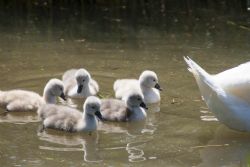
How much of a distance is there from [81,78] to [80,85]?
0.08 metres

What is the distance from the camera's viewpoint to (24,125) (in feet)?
22.6

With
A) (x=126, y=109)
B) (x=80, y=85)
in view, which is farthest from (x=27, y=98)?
(x=126, y=109)

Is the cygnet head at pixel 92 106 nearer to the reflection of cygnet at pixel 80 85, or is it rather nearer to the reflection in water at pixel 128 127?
the reflection in water at pixel 128 127

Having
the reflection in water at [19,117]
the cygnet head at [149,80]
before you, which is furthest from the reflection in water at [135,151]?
the cygnet head at [149,80]

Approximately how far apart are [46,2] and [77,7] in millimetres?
585

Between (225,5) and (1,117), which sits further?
(225,5)

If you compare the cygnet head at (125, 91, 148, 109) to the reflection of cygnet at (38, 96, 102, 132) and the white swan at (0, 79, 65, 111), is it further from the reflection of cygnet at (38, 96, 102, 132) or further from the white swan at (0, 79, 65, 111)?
the white swan at (0, 79, 65, 111)

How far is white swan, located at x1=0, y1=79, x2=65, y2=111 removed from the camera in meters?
7.29

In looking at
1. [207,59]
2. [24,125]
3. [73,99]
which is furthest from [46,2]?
[24,125]

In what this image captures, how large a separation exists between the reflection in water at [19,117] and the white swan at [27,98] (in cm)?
5

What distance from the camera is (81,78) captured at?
770cm

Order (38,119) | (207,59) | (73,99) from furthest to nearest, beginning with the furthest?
(207,59) → (73,99) → (38,119)

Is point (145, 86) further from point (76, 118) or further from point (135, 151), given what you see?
point (135, 151)

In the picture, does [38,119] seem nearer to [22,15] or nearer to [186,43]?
[186,43]
